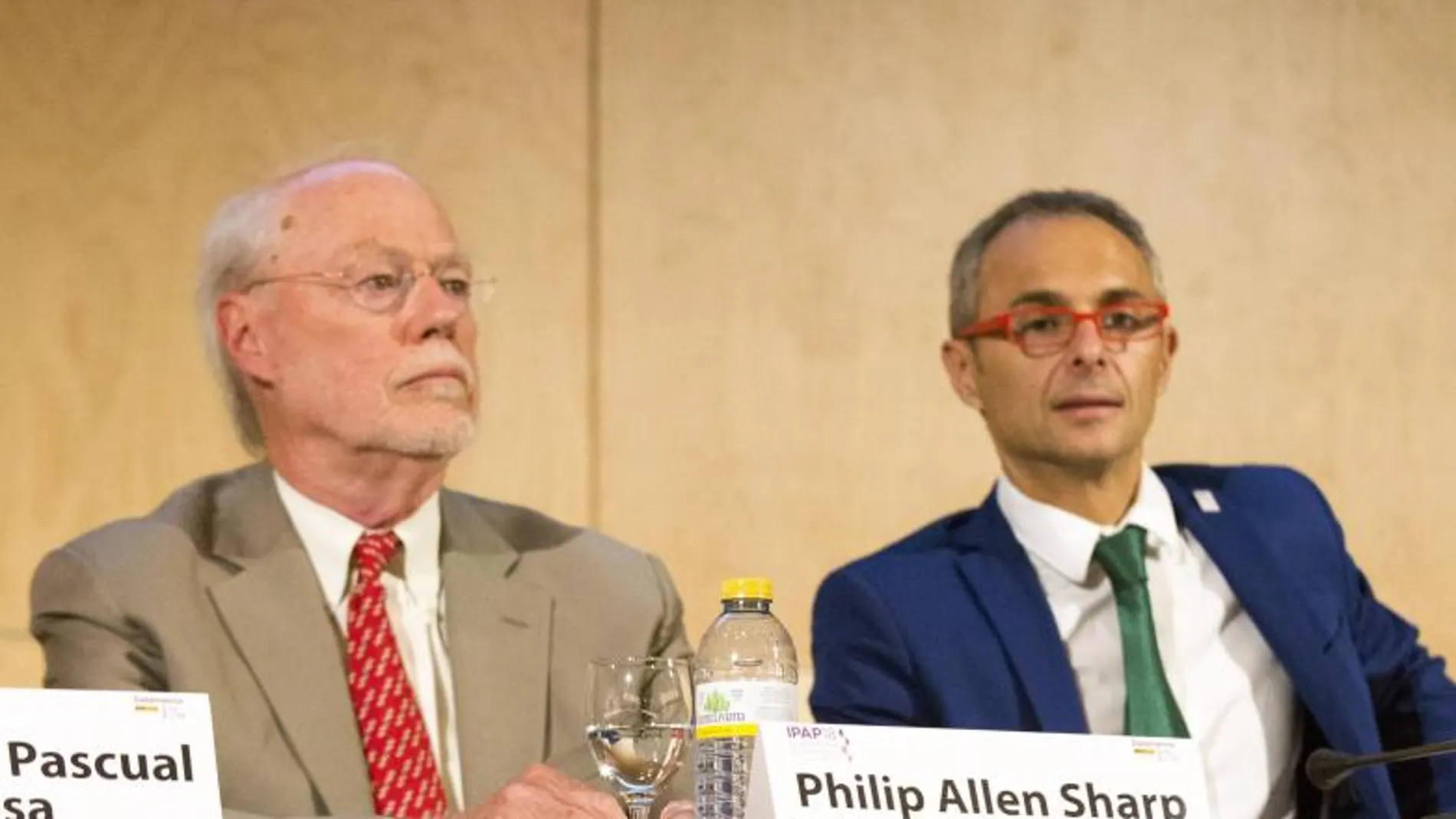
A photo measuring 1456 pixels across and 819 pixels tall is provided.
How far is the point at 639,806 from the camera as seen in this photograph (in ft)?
8.36

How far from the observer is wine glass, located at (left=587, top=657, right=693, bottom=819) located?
249cm

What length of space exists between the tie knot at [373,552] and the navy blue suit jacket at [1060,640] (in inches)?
25.1

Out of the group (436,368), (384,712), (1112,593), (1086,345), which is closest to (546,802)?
(384,712)

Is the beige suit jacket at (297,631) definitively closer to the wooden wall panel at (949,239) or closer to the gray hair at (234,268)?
the gray hair at (234,268)

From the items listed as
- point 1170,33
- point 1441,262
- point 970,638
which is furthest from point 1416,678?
point 1170,33

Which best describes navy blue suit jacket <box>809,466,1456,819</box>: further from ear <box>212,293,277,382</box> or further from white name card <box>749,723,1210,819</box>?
ear <box>212,293,277,382</box>

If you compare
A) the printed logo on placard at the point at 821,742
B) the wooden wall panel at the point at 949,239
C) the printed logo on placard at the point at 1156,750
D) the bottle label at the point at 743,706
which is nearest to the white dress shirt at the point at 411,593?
the wooden wall panel at the point at 949,239

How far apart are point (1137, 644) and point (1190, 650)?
100 millimetres

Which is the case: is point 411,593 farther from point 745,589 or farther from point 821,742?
point 821,742

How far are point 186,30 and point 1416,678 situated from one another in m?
2.14

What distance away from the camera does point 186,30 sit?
3.57m

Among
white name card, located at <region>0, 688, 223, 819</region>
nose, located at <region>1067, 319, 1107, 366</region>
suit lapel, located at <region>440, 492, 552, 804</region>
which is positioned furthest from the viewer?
nose, located at <region>1067, 319, 1107, 366</region>

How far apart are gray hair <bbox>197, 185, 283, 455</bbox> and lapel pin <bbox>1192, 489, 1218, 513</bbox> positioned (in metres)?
1.42

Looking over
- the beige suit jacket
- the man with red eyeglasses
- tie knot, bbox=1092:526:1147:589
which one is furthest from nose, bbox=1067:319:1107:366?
the beige suit jacket
